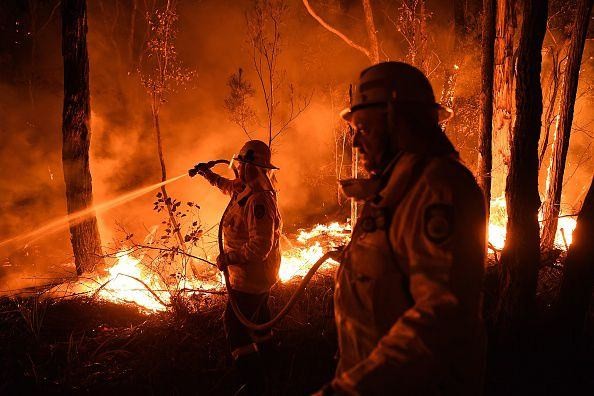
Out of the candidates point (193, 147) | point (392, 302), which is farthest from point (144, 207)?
point (392, 302)

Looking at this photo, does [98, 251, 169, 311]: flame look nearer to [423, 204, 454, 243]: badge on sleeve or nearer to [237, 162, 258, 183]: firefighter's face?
[237, 162, 258, 183]: firefighter's face

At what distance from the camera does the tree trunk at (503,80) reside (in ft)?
31.3

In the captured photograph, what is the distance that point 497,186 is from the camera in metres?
11.1

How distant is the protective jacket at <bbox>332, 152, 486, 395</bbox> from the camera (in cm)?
135

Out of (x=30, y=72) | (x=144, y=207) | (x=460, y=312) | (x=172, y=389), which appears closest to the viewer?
(x=460, y=312)

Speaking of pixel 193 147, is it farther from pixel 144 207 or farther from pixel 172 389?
pixel 172 389

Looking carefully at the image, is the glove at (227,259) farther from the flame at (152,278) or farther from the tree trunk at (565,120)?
the tree trunk at (565,120)

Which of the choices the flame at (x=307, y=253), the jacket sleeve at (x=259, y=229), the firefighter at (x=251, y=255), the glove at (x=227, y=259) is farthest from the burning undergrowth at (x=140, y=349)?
the flame at (x=307, y=253)

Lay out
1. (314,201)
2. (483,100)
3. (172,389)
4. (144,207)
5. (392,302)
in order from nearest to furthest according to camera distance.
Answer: (392,302) < (172,389) < (483,100) < (144,207) < (314,201)

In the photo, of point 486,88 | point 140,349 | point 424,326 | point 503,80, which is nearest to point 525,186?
point 424,326

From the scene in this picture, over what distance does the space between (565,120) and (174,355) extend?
369 inches

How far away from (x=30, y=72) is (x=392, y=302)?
2996 cm

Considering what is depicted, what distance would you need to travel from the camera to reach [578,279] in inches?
165

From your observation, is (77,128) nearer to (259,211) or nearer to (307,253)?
(259,211)
